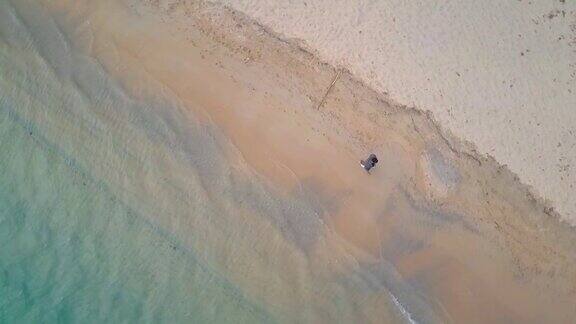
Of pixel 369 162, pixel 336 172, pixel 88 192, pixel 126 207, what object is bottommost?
pixel 88 192

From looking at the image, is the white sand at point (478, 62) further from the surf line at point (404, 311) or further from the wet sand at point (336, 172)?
the surf line at point (404, 311)

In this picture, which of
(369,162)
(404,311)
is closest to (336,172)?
(369,162)

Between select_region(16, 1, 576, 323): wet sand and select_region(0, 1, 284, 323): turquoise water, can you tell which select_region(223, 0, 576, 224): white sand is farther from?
select_region(0, 1, 284, 323): turquoise water

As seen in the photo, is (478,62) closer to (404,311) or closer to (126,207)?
(404,311)

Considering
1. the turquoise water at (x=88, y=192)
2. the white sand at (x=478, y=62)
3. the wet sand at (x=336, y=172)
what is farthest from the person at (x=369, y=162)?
the turquoise water at (x=88, y=192)

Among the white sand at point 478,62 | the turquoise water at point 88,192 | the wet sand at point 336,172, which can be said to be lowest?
the turquoise water at point 88,192

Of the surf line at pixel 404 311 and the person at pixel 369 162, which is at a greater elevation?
the person at pixel 369 162
